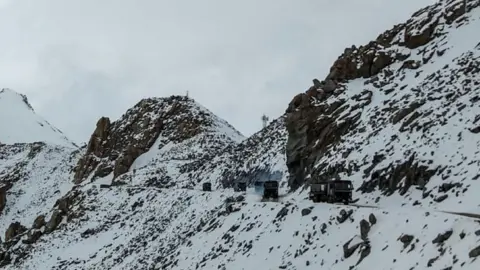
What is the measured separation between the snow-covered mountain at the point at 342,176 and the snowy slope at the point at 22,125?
77343 millimetres

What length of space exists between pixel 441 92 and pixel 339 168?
274 inches

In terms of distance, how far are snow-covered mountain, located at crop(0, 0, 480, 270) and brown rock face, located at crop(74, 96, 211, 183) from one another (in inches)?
197

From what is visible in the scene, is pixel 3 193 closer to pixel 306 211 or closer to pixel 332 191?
pixel 332 191

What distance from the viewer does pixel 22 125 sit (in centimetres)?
15712

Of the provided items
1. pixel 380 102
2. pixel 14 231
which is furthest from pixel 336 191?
pixel 14 231

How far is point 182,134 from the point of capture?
250 feet

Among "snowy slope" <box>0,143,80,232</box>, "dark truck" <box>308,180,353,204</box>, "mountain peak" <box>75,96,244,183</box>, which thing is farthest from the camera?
"snowy slope" <box>0,143,80,232</box>

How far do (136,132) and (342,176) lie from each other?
→ 175 ft

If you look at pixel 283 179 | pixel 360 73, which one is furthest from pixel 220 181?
pixel 360 73

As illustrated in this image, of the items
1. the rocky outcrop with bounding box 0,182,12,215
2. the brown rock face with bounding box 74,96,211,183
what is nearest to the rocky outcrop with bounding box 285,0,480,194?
the brown rock face with bounding box 74,96,211,183

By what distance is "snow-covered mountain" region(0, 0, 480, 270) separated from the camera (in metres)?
19.6

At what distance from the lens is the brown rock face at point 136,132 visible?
75.4m

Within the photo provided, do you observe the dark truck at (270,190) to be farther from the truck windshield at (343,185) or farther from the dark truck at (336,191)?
the truck windshield at (343,185)

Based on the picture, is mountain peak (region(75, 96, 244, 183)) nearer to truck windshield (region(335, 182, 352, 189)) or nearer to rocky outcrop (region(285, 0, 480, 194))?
rocky outcrop (region(285, 0, 480, 194))
